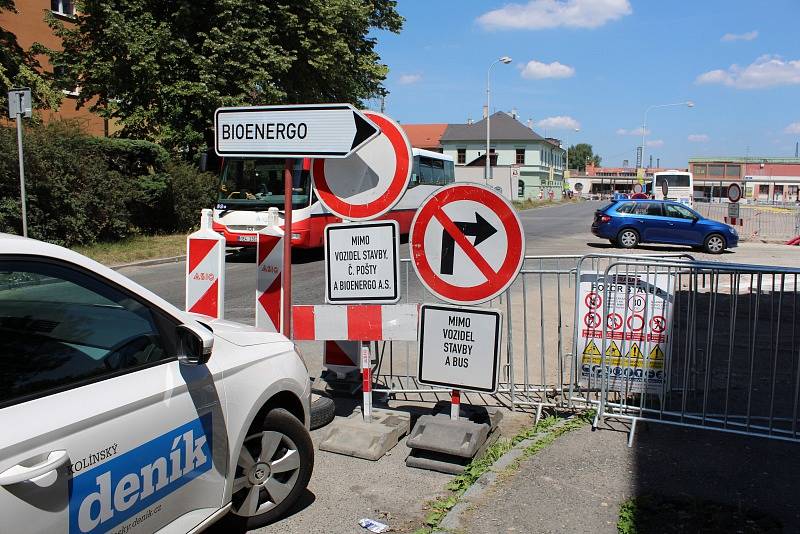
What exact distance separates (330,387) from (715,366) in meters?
3.87

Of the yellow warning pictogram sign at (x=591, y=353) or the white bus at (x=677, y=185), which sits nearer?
the yellow warning pictogram sign at (x=591, y=353)

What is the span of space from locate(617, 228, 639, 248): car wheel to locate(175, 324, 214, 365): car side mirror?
71.3 feet

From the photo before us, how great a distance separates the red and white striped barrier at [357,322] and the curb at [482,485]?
1.12 m

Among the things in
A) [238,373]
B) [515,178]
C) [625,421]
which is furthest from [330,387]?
[515,178]

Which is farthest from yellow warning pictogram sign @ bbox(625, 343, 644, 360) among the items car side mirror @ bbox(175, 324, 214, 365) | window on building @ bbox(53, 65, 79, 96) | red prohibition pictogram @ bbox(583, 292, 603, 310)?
window on building @ bbox(53, 65, 79, 96)

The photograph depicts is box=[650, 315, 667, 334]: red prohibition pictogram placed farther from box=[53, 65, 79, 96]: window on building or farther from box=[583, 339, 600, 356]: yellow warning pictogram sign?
box=[53, 65, 79, 96]: window on building

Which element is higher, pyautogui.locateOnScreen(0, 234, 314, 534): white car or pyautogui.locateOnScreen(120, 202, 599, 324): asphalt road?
pyautogui.locateOnScreen(0, 234, 314, 534): white car

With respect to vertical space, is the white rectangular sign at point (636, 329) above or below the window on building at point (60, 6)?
below

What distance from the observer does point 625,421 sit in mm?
5285

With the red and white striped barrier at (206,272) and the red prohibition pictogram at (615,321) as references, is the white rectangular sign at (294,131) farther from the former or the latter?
the red prohibition pictogram at (615,321)

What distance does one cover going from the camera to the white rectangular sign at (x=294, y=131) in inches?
194

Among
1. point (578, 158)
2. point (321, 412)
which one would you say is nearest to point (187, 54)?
point (321, 412)

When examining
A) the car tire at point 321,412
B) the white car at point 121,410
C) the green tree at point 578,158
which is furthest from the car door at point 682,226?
the green tree at point 578,158

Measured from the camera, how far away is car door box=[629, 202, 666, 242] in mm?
22703
